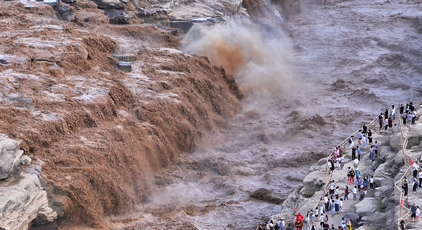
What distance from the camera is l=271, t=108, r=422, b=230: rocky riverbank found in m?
19.6

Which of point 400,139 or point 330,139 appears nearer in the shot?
point 400,139

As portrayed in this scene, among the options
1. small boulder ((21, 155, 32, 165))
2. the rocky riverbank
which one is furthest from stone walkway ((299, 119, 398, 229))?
small boulder ((21, 155, 32, 165))

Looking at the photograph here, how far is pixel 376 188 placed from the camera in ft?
72.8

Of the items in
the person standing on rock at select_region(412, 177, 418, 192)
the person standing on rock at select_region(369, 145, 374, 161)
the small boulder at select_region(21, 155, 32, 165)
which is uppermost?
the person standing on rock at select_region(412, 177, 418, 192)

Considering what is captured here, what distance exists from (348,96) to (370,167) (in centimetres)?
1999

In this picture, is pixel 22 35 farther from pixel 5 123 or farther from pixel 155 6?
pixel 155 6

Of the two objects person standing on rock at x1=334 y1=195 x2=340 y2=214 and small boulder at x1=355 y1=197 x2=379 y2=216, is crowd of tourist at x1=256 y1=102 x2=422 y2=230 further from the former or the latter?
small boulder at x1=355 y1=197 x2=379 y2=216

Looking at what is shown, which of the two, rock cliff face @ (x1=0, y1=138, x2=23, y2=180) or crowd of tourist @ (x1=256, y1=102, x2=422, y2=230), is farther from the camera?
rock cliff face @ (x1=0, y1=138, x2=23, y2=180)

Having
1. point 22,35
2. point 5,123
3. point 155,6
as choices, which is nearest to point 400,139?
point 5,123

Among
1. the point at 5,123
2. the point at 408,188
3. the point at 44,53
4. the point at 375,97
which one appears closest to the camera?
the point at 408,188

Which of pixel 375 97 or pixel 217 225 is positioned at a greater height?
pixel 375 97

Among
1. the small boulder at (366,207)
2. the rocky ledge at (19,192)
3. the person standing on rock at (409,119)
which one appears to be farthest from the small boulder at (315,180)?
the rocky ledge at (19,192)

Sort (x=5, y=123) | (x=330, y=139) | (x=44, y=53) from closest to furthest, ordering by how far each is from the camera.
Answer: (x=5, y=123), (x=44, y=53), (x=330, y=139)

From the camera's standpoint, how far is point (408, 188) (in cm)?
2086
